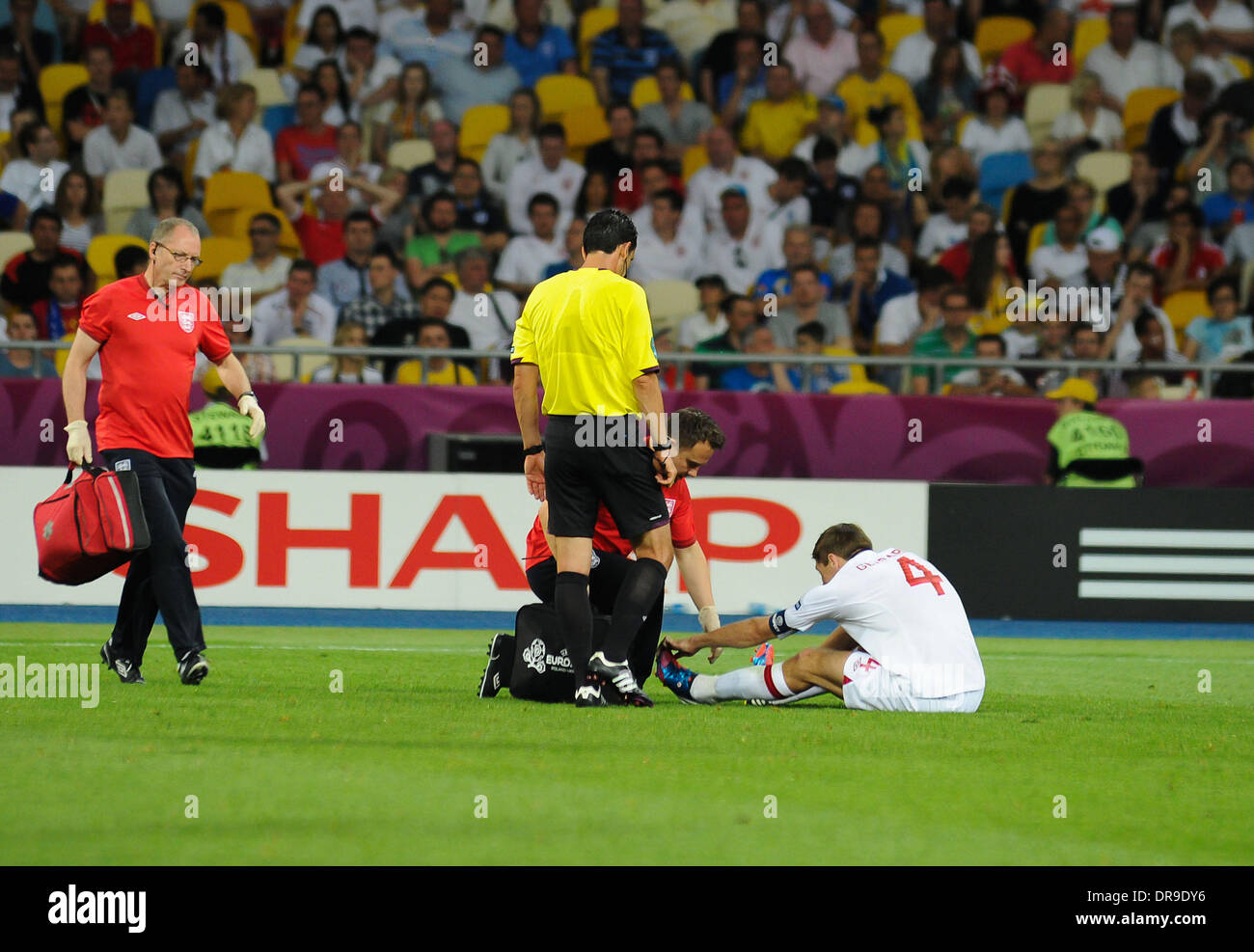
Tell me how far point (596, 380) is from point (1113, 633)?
282 inches

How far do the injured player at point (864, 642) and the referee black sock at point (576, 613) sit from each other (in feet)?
1.52

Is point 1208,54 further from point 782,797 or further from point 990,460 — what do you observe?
point 782,797

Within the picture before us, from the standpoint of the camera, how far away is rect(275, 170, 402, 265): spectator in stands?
16.3 meters

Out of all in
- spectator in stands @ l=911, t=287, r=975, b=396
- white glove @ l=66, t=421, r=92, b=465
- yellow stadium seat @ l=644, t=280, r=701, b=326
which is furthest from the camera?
yellow stadium seat @ l=644, t=280, r=701, b=326

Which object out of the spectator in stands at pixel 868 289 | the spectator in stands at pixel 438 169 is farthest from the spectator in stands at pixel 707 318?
the spectator in stands at pixel 438 169

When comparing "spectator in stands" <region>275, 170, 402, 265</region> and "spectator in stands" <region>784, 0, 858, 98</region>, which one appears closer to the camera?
"spectator in stands" <region>275, 170, 402, 265</region>

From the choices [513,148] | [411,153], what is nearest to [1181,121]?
[513,148]

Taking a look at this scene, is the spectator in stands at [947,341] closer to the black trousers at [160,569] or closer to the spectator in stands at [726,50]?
the spectator in stands at [726,50]

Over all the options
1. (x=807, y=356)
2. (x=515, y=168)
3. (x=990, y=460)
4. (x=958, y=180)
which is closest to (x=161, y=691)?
(x=807, y=356)

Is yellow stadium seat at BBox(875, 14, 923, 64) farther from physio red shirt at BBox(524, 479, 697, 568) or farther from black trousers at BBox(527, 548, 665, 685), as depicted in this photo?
black trousers at BBox(527, 548, 665, 685)

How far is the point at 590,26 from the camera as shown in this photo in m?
18.4

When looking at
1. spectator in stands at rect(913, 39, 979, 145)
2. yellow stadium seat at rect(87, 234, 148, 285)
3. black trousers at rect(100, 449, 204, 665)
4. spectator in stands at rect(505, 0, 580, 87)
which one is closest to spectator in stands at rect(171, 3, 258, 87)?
yellow stadium seat at rect(87, 234, 148, 285)

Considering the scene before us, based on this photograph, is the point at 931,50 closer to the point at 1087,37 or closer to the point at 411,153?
the point at 1087,37

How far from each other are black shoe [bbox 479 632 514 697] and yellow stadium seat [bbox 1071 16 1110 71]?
13.1 m
